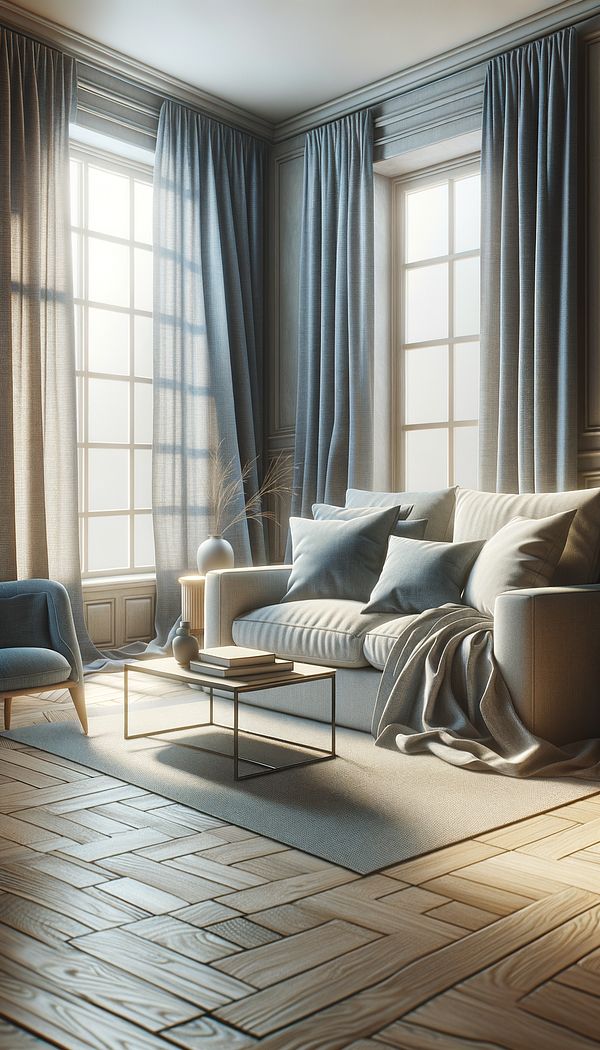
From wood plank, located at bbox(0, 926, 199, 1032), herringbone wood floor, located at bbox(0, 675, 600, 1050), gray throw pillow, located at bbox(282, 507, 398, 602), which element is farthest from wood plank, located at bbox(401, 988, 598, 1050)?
gray throw pillow, located at bbox(282, 507, 398, 602)

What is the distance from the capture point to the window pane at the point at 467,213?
4.97 m

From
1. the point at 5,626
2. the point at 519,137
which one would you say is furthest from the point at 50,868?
the point at 519,137

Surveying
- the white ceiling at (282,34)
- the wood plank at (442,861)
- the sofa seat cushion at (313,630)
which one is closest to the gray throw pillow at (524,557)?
the sofa seat cushion at (313,630)

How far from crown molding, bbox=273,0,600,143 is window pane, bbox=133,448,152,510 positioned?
2.15m

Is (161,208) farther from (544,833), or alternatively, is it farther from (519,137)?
(544,833)

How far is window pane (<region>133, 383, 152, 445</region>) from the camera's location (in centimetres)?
542

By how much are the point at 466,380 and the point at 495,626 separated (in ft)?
7.24

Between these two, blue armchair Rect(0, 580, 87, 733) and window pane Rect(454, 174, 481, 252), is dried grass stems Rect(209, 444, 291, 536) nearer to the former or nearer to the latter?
window pane Rect(454, 174, 481, 252)

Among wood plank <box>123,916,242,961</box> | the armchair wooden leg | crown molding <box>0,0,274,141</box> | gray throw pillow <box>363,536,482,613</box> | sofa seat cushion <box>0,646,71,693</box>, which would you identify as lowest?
wood plank <box>123,916,242,961</box>

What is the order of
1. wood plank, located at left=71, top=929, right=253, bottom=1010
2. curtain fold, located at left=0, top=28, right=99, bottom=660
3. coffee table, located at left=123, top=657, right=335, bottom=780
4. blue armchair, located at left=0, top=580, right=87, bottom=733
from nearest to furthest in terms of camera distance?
wood plank, located at left=71, top=929, right=253, bottom=1010
coffee table, located at left=123, top=657, right=335, bottom=780
blue armchair, located at left=0, top=580, right=87, bottom=733
curtain fold, located at left=0, top=28, right=99, bottom=660

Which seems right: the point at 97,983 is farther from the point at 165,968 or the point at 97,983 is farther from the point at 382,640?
the point at 382,640

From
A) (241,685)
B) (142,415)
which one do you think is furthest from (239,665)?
(142,415)

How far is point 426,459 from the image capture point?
5.21 metres

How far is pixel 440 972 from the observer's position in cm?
165
